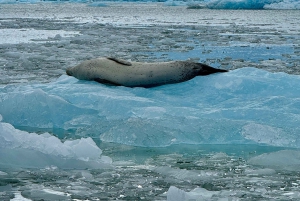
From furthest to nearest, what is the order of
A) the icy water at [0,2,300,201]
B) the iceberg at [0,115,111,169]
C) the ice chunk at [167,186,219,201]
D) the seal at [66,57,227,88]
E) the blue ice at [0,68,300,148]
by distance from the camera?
1. the seal at [66,57,227,88]
2. the blue ice at [0,68,300,148]
3. the iceberg at [0,115,111,169]
4. the icy water at [0,2,300,201]
5. the ice chunk at [167,186,219,201]

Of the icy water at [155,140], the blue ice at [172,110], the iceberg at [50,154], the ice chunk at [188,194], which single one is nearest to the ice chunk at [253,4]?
the blue ice at [172,110]

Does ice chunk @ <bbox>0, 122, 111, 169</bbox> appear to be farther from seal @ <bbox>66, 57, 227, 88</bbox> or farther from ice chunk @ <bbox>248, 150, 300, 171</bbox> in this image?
seal @ <bbox>66, 57, 227, 88</bbox>

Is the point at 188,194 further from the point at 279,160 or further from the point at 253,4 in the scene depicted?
the point at 253,4

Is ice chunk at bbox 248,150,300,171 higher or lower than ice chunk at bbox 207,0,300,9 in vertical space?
lower

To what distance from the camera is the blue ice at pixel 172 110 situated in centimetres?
417

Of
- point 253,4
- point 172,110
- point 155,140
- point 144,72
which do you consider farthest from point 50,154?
point 253,4

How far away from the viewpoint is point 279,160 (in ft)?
11.6

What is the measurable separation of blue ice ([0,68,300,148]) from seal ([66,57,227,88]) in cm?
11

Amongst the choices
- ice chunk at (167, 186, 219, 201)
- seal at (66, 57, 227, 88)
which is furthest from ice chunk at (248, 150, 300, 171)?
seal at (66, 57, 227, 88)

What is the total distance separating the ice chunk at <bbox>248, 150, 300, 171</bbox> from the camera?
3.49 meters

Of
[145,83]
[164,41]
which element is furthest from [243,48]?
[145,83]

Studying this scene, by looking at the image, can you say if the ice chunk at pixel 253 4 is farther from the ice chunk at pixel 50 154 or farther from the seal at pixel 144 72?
the ice chunk at pixel 50 154

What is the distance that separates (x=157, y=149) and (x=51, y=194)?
1260 millimetres

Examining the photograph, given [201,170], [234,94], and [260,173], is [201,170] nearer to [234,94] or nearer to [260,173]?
[260,173]
